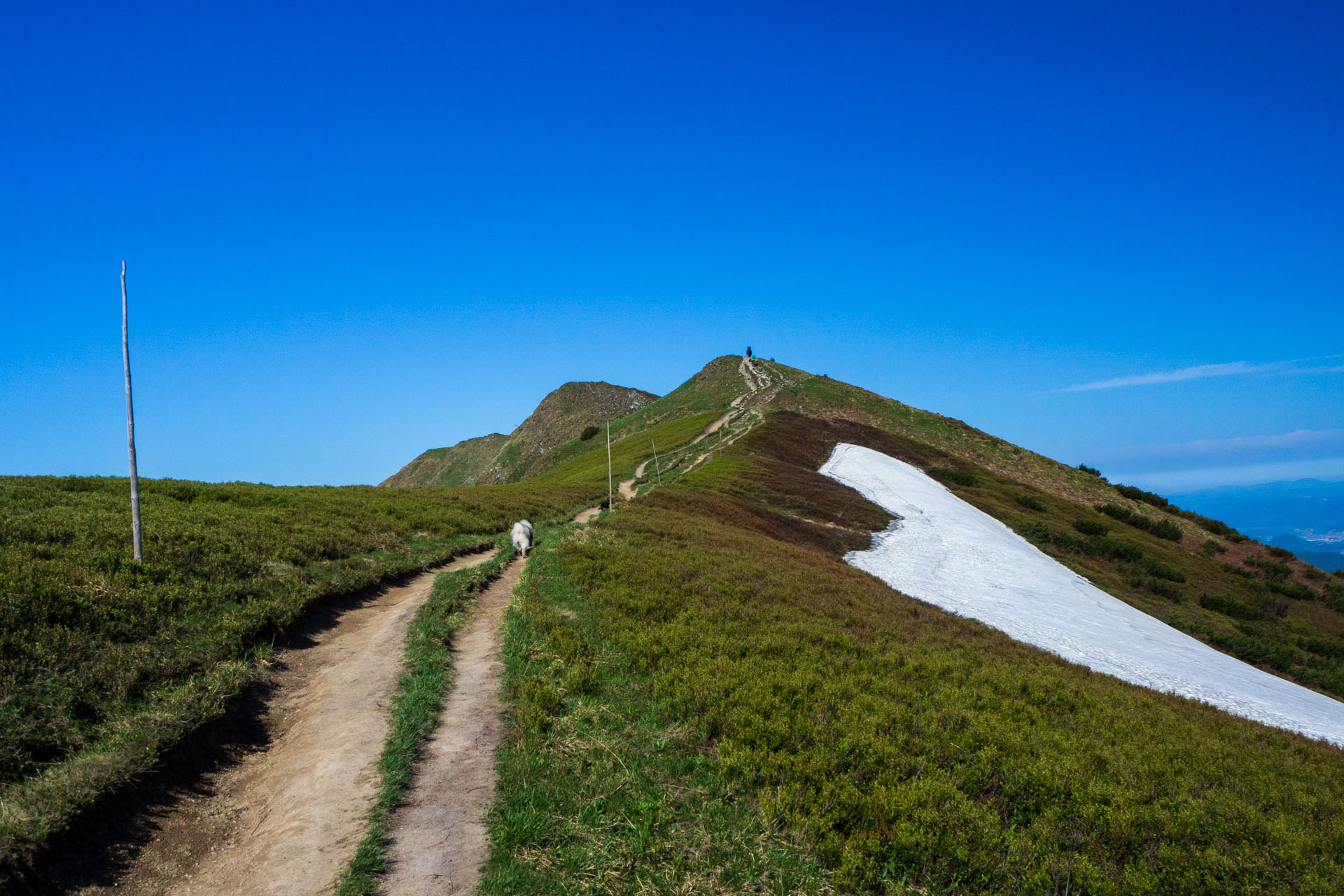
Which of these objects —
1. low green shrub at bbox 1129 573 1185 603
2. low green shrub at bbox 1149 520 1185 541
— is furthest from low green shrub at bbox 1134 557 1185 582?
low green shrub at bbox 1149 520 1185 541

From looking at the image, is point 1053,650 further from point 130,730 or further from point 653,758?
point 130,730

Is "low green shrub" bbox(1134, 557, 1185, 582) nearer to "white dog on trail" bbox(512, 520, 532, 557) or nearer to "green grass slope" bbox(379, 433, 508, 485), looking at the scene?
"white dog on trail" bbox(512, 520, 532, 557)

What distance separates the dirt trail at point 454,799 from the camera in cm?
638

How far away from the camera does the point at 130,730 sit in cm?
816

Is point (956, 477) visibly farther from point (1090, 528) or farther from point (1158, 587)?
point (1158, 587)

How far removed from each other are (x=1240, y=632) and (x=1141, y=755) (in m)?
33.3

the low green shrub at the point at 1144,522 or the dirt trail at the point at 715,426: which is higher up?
the dirt trail at the point at 715,426

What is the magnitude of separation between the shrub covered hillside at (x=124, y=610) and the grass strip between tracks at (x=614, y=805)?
4657mm

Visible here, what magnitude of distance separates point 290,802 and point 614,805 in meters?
4.18

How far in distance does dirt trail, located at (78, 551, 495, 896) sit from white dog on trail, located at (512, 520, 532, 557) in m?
11.3

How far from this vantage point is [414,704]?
33.2ft

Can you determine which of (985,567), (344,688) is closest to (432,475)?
(985,567)

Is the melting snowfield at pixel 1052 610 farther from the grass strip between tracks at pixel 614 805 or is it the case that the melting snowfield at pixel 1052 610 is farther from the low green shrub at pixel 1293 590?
the low green shrub at pixel 1293 590

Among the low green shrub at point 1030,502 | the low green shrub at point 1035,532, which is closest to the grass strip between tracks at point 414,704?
the low green shrub at point 1035,532
